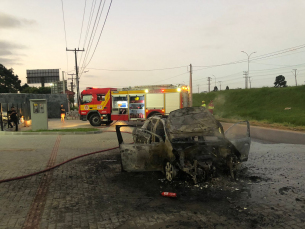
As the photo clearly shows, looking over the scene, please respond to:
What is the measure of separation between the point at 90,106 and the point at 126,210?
1657 cm

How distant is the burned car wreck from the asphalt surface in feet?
1.09

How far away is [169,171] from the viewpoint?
5.51 m

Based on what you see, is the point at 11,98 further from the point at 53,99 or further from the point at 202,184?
the point at 202,184

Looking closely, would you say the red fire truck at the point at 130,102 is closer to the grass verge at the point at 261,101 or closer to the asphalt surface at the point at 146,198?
the asphalt surface at the point at 146,198

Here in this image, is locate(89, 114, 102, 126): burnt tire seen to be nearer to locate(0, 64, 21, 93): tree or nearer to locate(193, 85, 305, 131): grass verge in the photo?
locate(193, 85, 305, 131): grass verge

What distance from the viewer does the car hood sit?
5.71m

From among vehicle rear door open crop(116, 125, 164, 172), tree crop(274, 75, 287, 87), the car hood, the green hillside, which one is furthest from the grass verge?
tree crop(274, 75, 287, 87)

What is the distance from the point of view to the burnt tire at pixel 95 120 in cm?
1992

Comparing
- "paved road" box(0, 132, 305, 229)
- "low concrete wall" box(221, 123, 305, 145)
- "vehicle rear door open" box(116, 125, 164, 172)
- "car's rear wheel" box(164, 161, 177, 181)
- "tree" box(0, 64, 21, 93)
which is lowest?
"paved road" box(0, 132, 305, 229)

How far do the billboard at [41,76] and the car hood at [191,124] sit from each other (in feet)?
230

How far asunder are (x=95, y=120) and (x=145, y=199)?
16.0 meters

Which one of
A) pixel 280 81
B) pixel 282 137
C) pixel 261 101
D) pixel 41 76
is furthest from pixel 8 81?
pixel 280 81

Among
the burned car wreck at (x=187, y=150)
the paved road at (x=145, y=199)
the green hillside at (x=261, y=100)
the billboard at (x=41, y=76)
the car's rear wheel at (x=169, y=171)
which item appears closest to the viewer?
the paved road at (x=145, y=199)

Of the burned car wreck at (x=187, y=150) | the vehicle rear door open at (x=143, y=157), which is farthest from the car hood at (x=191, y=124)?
the vehicle rear door open at (x=143, y=157)
